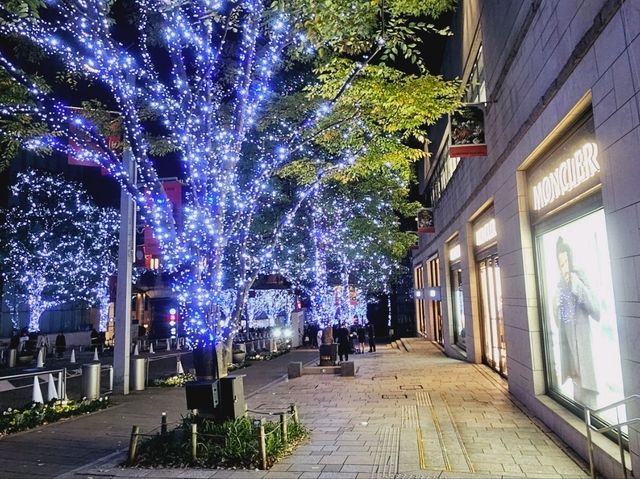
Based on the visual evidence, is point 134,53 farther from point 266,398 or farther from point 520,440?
point 520,440

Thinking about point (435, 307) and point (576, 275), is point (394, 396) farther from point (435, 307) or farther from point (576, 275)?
point (435, 307)

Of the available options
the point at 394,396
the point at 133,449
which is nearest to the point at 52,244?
the point at 394,396

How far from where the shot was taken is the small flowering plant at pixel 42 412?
8734 mm

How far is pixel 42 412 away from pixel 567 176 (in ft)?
35.1

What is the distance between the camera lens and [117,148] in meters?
11.1

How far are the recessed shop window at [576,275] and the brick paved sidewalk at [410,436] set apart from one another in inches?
41.5

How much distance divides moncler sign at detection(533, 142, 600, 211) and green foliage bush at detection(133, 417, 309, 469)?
219 inches

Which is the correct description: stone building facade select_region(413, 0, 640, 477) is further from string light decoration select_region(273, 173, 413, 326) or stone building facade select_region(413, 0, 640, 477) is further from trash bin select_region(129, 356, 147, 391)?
string light decoration select_region(273, 173, 413, 326)

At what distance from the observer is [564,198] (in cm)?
683

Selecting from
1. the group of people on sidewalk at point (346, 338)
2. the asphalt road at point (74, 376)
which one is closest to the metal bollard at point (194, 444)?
the asphalt road at point (74, 376)

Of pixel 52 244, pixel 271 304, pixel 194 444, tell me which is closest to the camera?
pixel 194 444

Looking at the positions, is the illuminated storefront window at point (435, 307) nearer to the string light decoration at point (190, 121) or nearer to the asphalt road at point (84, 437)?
the asphalt road at point (84, 437)

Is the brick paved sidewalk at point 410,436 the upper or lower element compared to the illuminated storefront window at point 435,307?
lower

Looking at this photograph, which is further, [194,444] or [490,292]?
[490,292]
